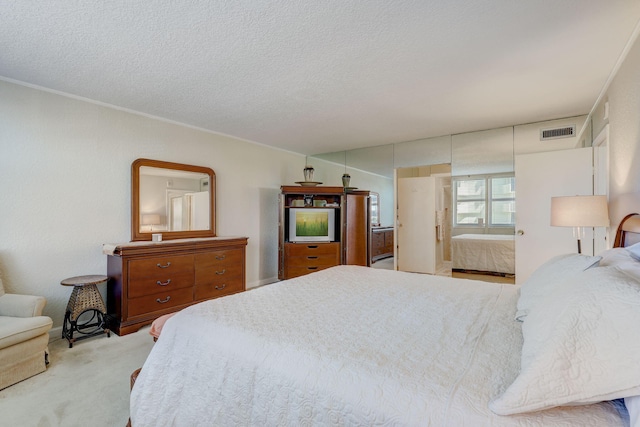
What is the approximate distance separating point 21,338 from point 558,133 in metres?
5.79

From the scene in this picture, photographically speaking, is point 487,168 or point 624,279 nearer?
point 624,279

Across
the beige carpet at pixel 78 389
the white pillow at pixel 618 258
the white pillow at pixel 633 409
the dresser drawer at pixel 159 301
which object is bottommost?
the beige carpet at pixel 78 389

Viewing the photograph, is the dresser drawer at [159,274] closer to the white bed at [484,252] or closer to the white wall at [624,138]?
the white bed at [484,252]

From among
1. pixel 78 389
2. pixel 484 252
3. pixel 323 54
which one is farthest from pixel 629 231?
pixel 78 389

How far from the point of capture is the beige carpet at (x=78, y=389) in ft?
5.82

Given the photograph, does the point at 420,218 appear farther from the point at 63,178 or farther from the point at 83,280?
the point at 63,178

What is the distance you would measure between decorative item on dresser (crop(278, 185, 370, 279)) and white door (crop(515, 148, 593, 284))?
2280 mm

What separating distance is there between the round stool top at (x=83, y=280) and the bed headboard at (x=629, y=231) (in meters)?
4.20

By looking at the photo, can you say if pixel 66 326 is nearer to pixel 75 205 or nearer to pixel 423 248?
pixel 75 205

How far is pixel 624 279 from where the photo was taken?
2.99ft

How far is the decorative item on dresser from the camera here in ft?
15.9

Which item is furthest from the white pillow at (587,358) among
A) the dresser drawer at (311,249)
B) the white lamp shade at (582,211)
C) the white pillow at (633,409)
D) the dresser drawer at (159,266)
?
the dresser drawer at (311,249)

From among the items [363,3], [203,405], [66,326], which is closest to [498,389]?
[203,405]

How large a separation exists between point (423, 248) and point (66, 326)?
5.11m
